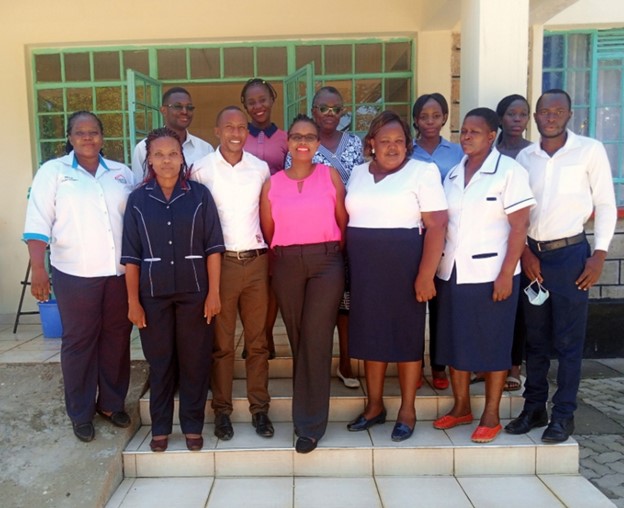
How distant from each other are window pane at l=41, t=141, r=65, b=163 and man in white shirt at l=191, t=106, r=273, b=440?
3303 mm

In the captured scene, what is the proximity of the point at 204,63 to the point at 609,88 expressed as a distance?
4206 millimetres

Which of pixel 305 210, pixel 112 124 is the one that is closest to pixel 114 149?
pixel 112 124

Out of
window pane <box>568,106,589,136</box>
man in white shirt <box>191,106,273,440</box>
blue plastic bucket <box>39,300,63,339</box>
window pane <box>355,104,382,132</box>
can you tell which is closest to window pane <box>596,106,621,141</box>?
window pane <box>568,106,589,136</box>

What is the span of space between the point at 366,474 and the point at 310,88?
3.20m

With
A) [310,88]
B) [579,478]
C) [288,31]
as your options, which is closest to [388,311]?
Result: [579,478]

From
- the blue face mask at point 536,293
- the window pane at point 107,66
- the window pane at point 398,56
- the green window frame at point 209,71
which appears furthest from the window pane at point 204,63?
the blue face mask at point 536,293

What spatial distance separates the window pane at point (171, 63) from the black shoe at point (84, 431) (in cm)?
371

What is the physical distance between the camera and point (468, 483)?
2.81 m

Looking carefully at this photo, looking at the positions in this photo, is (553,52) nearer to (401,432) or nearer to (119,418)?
(401,432)

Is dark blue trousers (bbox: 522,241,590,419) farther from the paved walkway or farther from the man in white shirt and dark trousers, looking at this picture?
the paved walkway

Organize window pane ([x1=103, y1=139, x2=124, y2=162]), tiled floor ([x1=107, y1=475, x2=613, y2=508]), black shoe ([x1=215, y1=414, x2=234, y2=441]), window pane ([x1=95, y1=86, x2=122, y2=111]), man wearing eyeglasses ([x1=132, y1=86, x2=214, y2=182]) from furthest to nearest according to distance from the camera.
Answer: window pane ([x1=103, y1=139, x2=124, y2=162]), window pane ([x1=95, y1=86, x2=122, y2=111]), man wearing eyeglasses ([x1=132, y1=86, x2=214, y2=182]), black shoe ([x1=215, y1=414, x2=234, y2=441]), tiled floor ([x1=107, y1=475, x2=613, y2=508])

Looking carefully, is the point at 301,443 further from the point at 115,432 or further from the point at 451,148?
the point at 451,148

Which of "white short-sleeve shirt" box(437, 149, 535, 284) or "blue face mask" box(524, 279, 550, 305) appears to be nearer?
"white short-sleeve shirt" box(437, 149, 535, 284)

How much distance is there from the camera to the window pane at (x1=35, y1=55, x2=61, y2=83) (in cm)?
536
